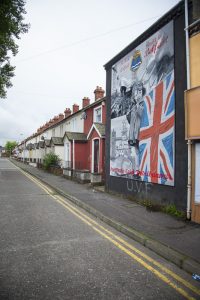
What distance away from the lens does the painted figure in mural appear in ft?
37.0

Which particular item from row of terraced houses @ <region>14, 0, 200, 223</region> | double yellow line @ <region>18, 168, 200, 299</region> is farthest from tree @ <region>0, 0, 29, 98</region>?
double yellow line @ <region>18, 168, 200, 299</region>

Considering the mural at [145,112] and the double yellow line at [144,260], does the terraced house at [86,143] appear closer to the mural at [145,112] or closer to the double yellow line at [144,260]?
the mural at [145,112]

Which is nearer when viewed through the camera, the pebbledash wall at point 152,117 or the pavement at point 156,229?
the pavement at point 156,229

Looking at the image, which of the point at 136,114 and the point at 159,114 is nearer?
the point at 159,114

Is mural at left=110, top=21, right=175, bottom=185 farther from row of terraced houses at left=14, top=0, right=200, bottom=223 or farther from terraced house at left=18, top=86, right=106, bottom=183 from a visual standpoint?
terraced house at left=18, top=86, right=106, bottom=183

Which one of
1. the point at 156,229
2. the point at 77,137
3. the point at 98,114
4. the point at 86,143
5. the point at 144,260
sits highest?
the point at 98,114

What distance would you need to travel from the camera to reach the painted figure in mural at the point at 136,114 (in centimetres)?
1127

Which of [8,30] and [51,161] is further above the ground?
[8,30]

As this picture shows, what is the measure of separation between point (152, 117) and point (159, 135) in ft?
3.06

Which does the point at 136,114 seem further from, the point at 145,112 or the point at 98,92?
the point at 98,92

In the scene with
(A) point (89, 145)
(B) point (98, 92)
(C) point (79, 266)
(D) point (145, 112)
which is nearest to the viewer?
(C) point (79, 266)

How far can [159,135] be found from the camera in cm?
989

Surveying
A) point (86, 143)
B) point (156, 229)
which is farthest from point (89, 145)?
point (156, 229)

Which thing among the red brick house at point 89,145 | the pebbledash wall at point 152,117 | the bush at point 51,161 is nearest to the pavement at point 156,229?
the pebbledash wall at point 152,117
